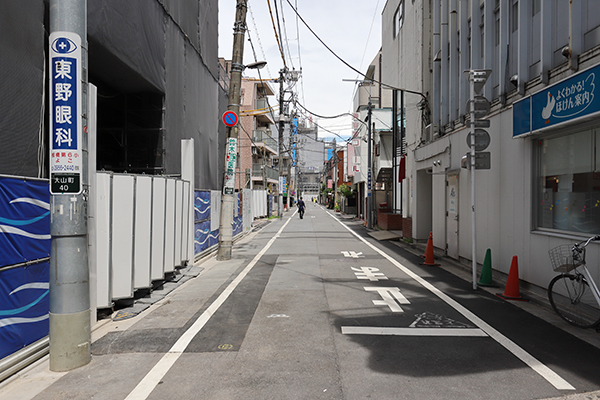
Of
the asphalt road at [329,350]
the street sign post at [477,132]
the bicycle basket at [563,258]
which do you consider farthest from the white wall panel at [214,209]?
the bicycle basket at [563,258]

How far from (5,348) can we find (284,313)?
144 inches

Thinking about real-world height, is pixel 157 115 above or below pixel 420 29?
below

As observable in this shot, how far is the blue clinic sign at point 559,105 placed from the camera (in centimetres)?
602

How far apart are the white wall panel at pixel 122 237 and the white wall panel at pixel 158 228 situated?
0.89 metres

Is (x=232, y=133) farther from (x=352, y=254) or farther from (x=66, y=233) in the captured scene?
(x=66, y=233)

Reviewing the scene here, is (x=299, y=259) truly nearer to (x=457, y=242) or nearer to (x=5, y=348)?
(x=457, y=242)

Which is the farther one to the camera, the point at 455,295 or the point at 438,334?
the point at 455,295

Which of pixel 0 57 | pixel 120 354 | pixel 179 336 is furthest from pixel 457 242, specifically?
pixel 0 57

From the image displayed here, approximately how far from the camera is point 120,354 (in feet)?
16.2

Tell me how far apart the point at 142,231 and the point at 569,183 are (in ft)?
24.6

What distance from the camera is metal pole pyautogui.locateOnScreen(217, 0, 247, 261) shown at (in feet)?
41.7

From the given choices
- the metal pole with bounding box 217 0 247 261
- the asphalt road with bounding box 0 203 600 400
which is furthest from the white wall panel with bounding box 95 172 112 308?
the metal pole with bounding box 217 0 247 261

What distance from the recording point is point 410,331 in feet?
18.7

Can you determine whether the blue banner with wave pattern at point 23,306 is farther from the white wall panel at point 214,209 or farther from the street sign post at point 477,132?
the white wall panel at point 214,209
